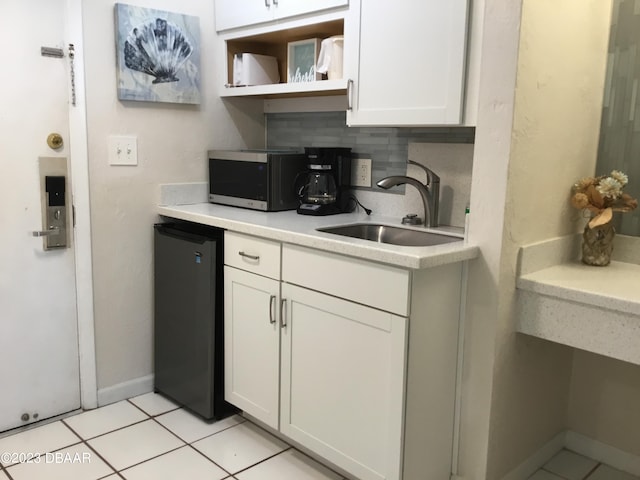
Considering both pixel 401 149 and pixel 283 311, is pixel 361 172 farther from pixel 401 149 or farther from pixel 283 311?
pixel 283 311

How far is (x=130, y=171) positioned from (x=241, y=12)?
892mm

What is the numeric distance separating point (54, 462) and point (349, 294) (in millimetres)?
1335

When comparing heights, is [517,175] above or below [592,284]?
above

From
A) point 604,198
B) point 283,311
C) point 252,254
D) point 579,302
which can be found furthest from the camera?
point 252,254

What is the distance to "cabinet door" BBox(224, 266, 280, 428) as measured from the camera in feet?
7.27

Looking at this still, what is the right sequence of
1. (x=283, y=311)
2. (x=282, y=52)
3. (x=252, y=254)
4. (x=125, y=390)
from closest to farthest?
(x=283, y=311) < (x=252, y=254) < (x=125, y=390) < (x=282, y=52)

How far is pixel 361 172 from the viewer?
2.69m

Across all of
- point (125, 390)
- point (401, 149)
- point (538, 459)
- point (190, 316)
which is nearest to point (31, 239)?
point (190, 316)

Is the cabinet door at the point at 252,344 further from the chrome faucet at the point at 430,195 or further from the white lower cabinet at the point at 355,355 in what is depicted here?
the chrome faucet at the point at 430,195

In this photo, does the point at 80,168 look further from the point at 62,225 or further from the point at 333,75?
the point at 333,75

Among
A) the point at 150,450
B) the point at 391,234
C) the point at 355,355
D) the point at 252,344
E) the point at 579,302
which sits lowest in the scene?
the point at 150,450

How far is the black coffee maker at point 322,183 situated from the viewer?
100 inches

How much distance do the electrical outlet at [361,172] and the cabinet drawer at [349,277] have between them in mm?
721

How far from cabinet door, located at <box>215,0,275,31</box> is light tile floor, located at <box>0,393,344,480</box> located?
1798 mm
